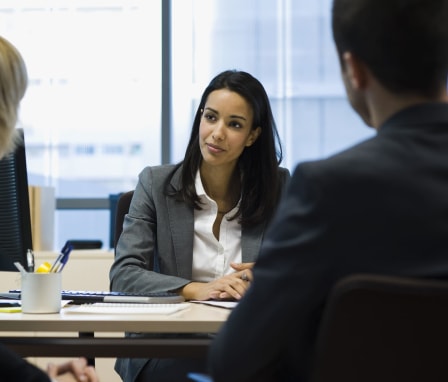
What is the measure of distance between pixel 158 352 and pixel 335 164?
41.6 inches

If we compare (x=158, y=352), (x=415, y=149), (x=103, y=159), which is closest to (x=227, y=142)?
(x=158, y=352)

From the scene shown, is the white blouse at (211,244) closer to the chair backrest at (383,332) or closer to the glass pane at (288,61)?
the chair backrest at (383,332)

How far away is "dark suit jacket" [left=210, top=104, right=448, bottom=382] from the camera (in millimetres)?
968

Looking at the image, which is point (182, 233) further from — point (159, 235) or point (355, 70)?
point (355, 70)

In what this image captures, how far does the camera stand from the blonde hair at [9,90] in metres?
1.40

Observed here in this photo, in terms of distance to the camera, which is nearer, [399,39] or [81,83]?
[399,39]

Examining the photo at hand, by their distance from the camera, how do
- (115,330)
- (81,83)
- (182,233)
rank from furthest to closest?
(81,83)
(182,233)
(115,330)

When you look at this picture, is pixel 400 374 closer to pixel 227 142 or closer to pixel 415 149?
pixel 415 149

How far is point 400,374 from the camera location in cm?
97

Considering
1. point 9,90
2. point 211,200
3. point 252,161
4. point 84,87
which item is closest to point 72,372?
point 9,90

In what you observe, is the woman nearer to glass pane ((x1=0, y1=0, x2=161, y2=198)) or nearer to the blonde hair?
the blonde hair

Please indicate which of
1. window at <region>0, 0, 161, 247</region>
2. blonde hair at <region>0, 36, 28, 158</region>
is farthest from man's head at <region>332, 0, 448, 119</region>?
window at <region>0, 0, 161, 247</region>

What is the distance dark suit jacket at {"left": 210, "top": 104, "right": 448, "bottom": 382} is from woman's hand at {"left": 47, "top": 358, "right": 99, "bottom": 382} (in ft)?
1.97

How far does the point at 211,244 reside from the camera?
2637 millimetres
